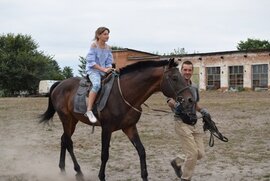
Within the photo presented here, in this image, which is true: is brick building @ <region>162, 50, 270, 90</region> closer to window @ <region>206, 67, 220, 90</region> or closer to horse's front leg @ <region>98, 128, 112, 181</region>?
window @ <region>206, 67, 220, 90</region>

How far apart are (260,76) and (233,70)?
3376mm

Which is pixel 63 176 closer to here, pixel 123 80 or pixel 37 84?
pixel 123 80

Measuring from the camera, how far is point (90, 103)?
6.84m

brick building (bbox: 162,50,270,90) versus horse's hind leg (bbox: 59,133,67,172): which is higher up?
brick building (bbox: 162,50,270,90)

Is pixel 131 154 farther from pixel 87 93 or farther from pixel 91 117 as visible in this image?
pixel 91 117

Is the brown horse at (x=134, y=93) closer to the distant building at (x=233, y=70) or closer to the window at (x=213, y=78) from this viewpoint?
the distant building at (x=233, y=70)

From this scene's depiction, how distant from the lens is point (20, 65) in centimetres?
5972

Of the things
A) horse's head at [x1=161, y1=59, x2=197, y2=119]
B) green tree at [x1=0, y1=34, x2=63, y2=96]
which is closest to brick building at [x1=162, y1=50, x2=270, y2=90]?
green tree at [x1=0, y1=34, x2=63, y2=96]

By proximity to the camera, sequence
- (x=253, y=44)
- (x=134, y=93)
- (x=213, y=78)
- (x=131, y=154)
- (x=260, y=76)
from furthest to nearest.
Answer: (x=253, y=44) → (x=213, y=78) → (x=260, y=76) → (x=131, y=154) → (x=134, y=93)

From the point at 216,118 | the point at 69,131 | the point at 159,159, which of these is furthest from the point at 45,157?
the point at 216,118

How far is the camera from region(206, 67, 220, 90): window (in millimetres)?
47312

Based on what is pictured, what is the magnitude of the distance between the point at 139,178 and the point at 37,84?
2219 inches

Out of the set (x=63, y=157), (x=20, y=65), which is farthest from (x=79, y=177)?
(x=20, y=65)

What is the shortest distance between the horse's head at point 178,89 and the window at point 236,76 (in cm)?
4050
